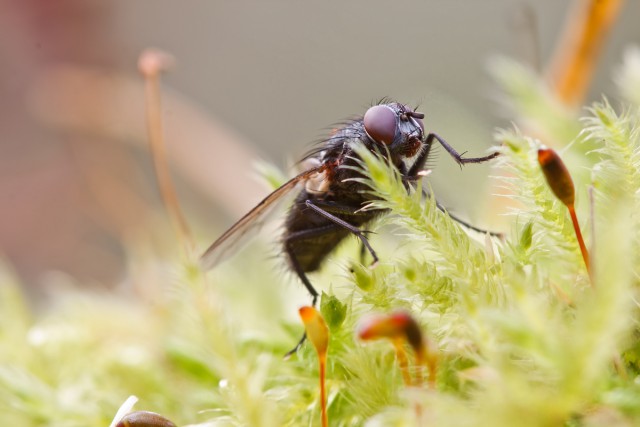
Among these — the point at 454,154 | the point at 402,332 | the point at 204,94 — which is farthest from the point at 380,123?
the point at 204,94

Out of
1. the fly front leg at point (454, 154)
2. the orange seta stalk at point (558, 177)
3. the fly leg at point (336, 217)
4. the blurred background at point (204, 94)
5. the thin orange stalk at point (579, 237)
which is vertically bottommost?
the thin orange stalk at point (579, 237)

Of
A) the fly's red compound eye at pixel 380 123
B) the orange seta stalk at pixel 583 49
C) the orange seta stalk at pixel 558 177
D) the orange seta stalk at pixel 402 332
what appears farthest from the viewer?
the orange seta stalk at pixel 583 49

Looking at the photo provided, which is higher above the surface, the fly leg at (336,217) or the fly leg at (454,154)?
the fly leg at (454,154)

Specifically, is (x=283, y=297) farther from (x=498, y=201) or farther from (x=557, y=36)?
(x=557, y=36)

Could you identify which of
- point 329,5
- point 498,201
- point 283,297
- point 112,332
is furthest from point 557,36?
point 112,332

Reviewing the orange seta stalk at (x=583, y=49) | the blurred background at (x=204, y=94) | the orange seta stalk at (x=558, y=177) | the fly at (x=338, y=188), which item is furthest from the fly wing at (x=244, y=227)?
the orange seta stalk at (x=583, y=49)

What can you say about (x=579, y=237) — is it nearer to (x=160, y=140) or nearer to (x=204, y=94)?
(x=160, y=140)

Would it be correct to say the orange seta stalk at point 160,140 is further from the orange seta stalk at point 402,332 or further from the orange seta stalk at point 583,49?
the orange seta stalk at point 583,49

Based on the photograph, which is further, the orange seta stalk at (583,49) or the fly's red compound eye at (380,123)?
the orange seta stalk at (583,49)
